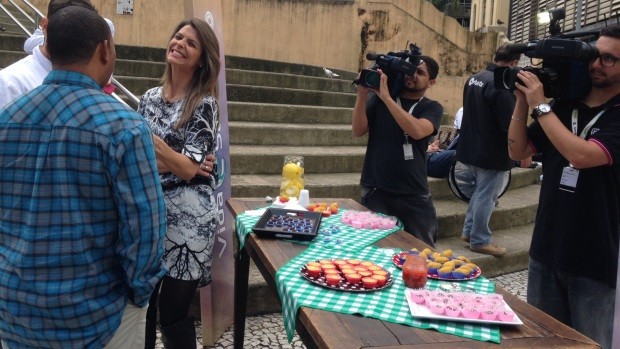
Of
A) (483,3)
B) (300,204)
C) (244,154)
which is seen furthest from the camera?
(483,3)

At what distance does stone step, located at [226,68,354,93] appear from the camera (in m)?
7.99

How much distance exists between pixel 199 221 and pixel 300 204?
72 centimetres

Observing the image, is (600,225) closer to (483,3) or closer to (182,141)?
(182,141)

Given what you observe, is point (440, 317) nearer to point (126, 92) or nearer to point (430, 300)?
point (430, 300)

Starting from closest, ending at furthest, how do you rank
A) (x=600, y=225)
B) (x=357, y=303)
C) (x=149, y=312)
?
1. (x=357, y=303)
2. (x=600, y=225)
3. (x=149, y=312)

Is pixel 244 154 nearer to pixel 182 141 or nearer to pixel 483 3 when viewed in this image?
pixel 182 141

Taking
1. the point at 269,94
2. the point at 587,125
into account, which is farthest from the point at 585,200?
the point at 269,94

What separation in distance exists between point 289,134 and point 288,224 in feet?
12.6

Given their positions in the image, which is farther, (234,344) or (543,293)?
(234,344)

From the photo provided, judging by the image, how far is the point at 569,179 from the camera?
2135mm

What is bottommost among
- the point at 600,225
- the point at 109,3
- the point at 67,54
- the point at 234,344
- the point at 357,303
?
the point at 234,344

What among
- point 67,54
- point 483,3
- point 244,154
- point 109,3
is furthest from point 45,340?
point 483,3

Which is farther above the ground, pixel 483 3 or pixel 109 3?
pixel 483 3

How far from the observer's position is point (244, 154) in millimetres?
5266
